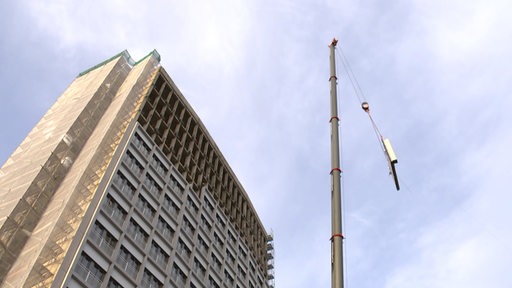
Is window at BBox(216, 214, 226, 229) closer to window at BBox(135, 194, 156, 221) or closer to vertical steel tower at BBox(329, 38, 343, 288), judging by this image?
window at BBox(135, 194, 156, 221)

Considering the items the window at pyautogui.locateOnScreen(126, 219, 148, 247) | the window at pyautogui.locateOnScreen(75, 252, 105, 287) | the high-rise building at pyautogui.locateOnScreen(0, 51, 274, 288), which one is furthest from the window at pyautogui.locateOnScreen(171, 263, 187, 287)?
the window at pyautogui.locateOnScreen(75, 252, 105, 287)

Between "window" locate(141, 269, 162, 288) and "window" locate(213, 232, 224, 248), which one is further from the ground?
"window" locate(213, 232, 224, 248)

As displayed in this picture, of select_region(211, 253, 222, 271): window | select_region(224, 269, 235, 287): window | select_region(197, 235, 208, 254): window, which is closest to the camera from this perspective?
select_region(197, 235, 208, 254): window

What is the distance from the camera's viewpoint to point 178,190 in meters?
58.7

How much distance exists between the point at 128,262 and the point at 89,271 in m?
5.18

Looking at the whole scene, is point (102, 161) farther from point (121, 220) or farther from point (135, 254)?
point (135, 254)

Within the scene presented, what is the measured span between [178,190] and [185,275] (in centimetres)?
1093

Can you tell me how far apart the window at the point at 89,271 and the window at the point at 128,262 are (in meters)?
2.54

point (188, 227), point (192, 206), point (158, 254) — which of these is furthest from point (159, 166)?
point (158, 254)

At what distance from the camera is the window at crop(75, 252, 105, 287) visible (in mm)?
38906

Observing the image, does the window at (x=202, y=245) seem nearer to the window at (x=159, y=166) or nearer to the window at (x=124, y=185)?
the window at (x=159, y=166)

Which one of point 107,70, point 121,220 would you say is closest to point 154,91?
point 107,70

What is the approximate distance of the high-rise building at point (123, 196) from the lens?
133ft

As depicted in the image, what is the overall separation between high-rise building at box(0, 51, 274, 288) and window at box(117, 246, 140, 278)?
0.10 meters
